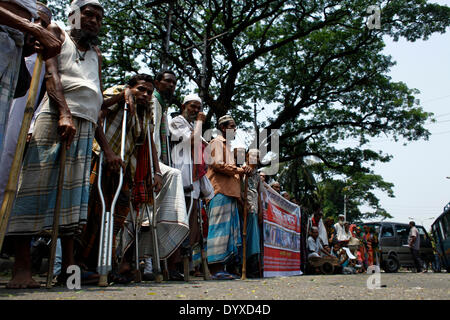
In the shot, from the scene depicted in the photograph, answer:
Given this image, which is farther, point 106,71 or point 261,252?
point 106,71

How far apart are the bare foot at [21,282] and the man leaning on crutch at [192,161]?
227 cm

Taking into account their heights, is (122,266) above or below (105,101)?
below

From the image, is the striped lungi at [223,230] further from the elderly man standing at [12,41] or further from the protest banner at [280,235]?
the elderly man standing at [12,41]

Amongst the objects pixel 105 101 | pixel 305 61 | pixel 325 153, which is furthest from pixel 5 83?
pixel 325 153

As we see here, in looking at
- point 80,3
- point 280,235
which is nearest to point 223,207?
point 280,235

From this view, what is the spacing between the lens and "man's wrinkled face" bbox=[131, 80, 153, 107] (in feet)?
13.0

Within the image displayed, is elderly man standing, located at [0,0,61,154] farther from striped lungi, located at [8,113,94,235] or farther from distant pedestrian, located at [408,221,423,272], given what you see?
distant pedestrian, located at [408,221,423,272]

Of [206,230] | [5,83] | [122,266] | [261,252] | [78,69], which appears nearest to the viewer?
[5,83]

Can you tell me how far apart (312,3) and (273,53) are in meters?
2.88

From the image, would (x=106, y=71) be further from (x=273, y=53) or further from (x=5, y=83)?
(x=5, y=83)

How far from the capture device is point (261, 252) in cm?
680

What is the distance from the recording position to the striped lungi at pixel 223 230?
5.42 metres

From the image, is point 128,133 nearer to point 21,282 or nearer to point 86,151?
point 86,151

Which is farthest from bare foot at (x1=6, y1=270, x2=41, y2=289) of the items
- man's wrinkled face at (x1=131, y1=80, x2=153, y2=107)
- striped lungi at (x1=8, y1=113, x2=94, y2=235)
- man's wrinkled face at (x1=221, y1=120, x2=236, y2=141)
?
man's wrinkled face at (x1=221, y1=120, x2=236, y2=141)
